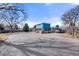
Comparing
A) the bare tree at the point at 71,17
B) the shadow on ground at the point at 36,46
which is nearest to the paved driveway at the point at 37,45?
the shadow on ground at the point at 36,46

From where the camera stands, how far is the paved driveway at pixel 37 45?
13.9 feet

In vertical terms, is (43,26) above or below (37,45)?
above

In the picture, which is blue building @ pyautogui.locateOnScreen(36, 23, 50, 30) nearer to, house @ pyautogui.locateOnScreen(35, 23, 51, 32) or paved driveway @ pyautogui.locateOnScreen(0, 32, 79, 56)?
house @ pyautogui.locateOnScreen(35, 23, 51, 32)

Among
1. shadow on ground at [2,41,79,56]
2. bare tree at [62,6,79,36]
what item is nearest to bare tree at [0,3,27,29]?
shadow on ground at [2,41,79,56]

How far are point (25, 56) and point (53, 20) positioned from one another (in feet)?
2.56

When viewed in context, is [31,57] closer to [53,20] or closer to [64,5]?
[53,20]

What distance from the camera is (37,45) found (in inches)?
169

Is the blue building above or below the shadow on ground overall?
above

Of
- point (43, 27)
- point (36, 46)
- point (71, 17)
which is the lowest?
point (36, 46)

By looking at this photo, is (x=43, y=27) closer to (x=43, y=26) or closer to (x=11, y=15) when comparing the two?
(x=43, y=26)

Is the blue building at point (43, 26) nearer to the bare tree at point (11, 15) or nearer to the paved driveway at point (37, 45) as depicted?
the paved driveway at point (37, 45)

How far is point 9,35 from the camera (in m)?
4.40

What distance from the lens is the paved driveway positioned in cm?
422

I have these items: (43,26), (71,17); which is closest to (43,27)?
(43,26)
